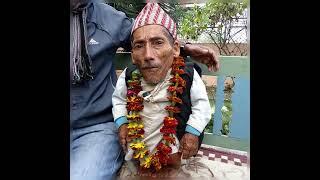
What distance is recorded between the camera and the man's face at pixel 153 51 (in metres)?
1.74

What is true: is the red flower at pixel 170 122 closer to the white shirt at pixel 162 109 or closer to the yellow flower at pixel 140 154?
the white shirt at pixel 162 109

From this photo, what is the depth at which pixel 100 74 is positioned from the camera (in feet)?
6.13

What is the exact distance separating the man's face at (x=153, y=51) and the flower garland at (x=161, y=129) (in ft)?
0.14

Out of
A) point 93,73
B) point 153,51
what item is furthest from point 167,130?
point 93,73

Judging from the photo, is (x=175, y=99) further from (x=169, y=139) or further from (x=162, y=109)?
(x=169, y=139)

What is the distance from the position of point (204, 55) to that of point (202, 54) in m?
0.01

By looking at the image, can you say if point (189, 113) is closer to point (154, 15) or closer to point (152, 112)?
point (152, 112)

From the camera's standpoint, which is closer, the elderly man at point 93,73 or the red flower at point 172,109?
the red flower at point 172,109

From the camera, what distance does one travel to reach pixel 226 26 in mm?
1776

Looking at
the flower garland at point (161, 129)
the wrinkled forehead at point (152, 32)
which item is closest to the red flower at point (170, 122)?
the flower garland at point (161, 129)

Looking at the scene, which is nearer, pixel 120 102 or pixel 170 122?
pixel 170 122

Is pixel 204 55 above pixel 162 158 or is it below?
above

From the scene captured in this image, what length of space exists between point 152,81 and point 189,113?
0.78 feet
